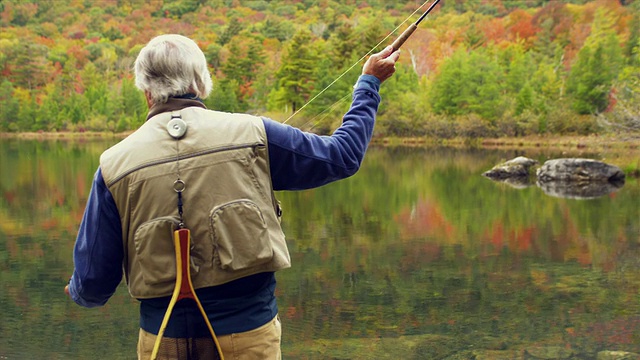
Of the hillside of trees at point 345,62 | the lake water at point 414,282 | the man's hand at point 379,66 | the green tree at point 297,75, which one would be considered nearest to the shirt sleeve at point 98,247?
the man's hand at point 379,66

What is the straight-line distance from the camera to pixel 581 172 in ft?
55.1

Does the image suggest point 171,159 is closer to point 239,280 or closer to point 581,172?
point 239,280

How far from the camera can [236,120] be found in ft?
5.63

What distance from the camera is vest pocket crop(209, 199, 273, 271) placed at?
1689 millimetres

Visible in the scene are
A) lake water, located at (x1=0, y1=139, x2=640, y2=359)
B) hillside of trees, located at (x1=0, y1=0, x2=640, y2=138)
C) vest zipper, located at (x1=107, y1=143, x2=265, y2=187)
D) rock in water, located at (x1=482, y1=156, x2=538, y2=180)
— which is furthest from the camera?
hillside of trees, located at (x1=0, y1=0, x2=640, y2=138)

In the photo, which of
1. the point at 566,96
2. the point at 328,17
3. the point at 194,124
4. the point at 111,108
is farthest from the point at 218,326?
the point at 328,17

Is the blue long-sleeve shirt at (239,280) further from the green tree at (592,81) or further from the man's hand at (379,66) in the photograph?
the green tree at (592,81)

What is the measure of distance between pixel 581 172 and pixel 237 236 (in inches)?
640

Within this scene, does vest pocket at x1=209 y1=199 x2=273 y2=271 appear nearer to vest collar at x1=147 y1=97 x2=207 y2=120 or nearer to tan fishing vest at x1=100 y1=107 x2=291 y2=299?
tan fishing vest at x1=100 y1=107 x2=291 y2=299

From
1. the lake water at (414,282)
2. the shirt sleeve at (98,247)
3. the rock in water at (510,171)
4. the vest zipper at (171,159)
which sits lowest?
the rock in water at (510,171)

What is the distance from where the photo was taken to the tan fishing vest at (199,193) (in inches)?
66.1

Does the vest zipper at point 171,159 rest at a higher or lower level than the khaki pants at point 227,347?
higher

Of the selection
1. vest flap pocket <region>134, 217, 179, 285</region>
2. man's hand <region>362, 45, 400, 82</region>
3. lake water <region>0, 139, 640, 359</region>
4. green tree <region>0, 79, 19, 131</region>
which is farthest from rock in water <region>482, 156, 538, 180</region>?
green tree <region>0, 79, 19, 131</region>

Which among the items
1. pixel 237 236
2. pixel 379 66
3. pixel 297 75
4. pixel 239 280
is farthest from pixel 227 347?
pixel 297 75
